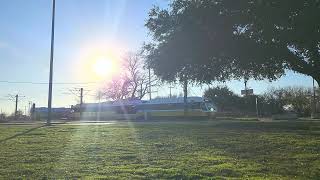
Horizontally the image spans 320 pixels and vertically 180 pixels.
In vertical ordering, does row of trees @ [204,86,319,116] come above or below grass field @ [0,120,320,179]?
above

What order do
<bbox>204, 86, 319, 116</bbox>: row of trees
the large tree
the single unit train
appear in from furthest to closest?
1. <bbox>204, 86, 319, 116</bbox>: row of trees
2. the single unit train
3. the large tree

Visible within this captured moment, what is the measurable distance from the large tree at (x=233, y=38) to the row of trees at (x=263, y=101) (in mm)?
72206

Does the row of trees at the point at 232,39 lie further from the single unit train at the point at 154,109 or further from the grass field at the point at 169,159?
the single unit train at the point at 154,109

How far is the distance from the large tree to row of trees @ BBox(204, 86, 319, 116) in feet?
237

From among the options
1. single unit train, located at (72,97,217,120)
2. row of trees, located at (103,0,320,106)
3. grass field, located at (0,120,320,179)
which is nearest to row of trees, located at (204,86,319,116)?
single unit train, located at (72,97,217,120)

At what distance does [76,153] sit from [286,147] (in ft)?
21.0

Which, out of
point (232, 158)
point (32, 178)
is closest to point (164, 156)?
point (232, 158)

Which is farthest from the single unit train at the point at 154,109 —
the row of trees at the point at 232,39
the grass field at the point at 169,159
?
the grass field at the point at 169,159

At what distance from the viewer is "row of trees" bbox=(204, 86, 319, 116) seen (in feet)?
335

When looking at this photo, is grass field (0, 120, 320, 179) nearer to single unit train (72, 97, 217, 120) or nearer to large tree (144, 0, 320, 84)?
large tree (144, 0, 320, 84)

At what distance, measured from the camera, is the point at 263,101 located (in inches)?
4077

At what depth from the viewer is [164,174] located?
36.9ft

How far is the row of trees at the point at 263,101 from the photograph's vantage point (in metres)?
102

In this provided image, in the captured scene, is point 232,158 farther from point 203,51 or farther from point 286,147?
point 203,51
